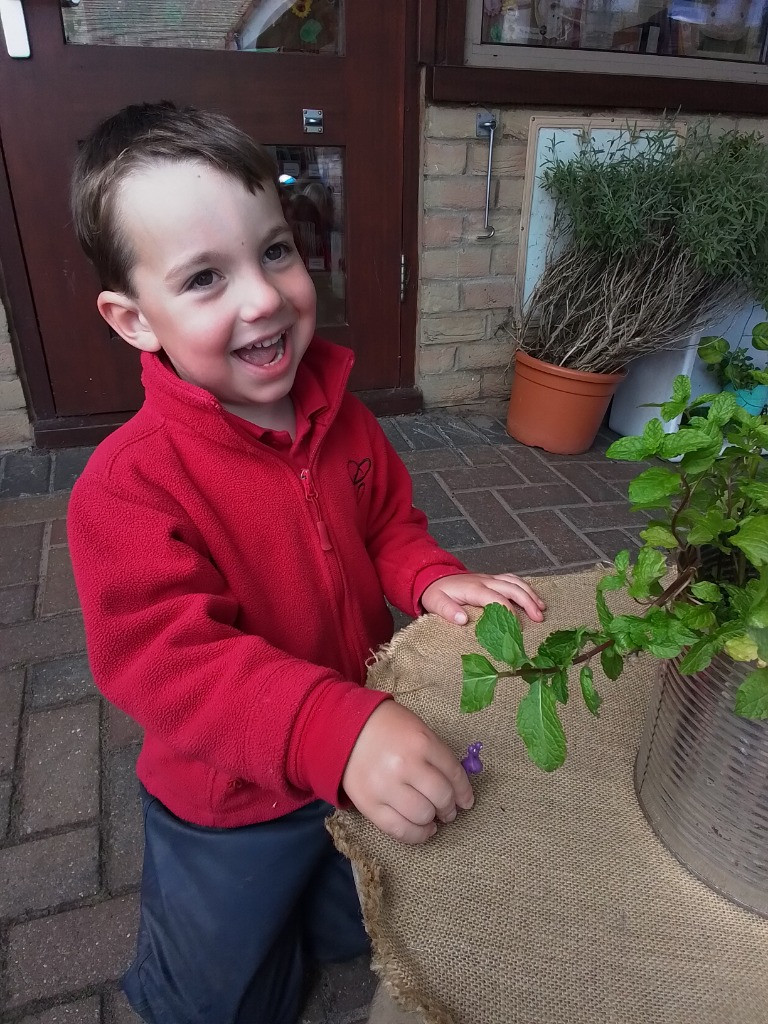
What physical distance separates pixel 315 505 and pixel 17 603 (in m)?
1.55

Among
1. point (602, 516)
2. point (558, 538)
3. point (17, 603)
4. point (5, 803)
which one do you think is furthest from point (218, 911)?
point (602, 516)

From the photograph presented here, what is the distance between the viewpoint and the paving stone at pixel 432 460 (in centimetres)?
309

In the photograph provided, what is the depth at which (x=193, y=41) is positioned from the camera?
271 cm

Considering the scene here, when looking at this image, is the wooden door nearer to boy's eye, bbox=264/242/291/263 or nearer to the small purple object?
boy's eye, bbox=264/242/291/263

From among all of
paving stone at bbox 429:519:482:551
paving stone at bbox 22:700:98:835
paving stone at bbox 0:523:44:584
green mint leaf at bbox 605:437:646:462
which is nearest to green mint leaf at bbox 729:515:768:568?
green mint leaf at bbox 605:437:646:462

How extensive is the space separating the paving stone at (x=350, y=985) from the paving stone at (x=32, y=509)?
188 centimetres

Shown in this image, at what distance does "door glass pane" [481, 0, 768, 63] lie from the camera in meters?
3.04

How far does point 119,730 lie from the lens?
6.03ft

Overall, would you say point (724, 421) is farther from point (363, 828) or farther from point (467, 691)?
point (363, 828)

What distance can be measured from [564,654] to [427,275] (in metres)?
2.97

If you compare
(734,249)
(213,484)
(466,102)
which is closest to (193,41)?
(466,102)

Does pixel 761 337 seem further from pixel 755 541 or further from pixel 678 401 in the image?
pixel 755 541

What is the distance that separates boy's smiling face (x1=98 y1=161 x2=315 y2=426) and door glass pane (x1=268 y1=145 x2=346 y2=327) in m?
2.12

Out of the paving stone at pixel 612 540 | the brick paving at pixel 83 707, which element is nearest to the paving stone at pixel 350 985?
the brick paving at pixel 83 707
